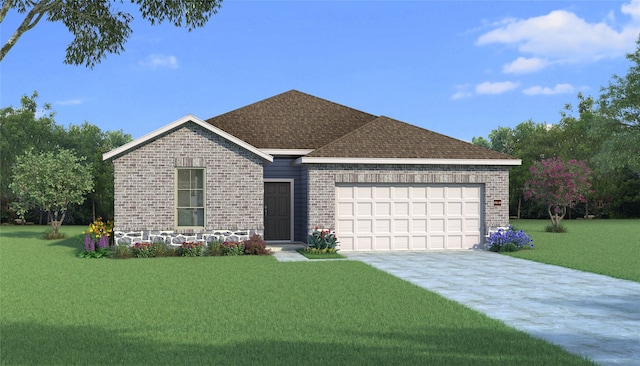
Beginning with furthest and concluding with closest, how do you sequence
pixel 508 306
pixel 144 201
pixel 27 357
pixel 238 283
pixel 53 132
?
1. pixel 53 132
2. pixel 144 201
3. pixel 238 283
4. pixel 508 306
5. pixel 27 357

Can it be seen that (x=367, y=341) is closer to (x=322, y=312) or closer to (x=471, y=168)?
(x=322, y=312)

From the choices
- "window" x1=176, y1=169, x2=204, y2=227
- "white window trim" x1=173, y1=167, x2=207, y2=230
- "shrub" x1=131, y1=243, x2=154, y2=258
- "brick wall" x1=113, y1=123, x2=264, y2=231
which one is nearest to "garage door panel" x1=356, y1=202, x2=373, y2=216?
"brick wall" x1=113, y1=123, x2=264, y2=231

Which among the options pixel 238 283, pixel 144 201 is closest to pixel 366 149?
pixel 144 201

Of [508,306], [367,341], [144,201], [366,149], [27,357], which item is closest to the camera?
[27,357]

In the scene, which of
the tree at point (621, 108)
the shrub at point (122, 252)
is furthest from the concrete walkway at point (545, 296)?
the tree at point (621, 108)

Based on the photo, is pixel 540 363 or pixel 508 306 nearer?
pixel 540 363

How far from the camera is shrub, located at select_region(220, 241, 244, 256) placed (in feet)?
63.0

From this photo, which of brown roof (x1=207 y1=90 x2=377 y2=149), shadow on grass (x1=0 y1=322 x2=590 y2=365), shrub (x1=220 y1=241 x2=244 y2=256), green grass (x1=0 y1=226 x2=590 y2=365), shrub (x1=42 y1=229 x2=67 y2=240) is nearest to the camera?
shadow on grass (x1=0 y1=322 x2=590 y2=365)

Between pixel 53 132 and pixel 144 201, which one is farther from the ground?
pixel 53 132

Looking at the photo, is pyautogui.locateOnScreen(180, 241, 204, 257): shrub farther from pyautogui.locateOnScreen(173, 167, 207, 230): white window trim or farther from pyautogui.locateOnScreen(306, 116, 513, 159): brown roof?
pyautogui.locateOnScreen(306, 116, 513, 159): brown roof

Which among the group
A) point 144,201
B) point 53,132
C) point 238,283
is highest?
point 53,132

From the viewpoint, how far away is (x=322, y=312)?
9.66 metres

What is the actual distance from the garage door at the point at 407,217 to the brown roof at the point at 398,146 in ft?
3.64

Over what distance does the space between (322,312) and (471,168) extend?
42.5 feet
